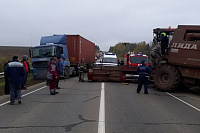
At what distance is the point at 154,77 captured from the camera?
13688 millimetres

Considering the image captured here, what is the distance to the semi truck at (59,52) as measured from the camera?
17.7 metres

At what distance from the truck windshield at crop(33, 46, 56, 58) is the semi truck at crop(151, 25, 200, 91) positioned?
8336mm

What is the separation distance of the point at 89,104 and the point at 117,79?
796 centimetres

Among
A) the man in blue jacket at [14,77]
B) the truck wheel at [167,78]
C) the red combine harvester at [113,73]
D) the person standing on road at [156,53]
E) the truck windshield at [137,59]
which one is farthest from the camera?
the truck windshield at [137,59]

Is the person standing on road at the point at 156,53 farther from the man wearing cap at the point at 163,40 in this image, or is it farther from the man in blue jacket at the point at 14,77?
the man in blue jacket at the point at 14,77

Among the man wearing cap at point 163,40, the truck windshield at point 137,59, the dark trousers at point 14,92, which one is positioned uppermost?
the man wearing cap at point 163,40

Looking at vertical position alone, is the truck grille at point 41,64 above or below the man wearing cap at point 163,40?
below

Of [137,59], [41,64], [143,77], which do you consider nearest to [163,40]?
[143,77]

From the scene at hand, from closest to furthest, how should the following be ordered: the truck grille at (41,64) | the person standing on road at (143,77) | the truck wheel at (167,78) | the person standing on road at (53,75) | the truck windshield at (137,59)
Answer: the person standing on road at (53,75) → the person standing on road at (143,77) → the truck wheel at (167,78) → the truck grille at (41,64) → the truck windshield at (137,59)

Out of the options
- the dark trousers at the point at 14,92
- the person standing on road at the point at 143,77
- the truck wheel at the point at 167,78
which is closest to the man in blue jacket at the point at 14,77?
the dark trousers at the point at 14,92

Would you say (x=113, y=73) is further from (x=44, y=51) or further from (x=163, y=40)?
(x=44, y=51)

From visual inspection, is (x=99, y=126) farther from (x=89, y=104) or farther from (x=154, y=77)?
(x=154, y=77)

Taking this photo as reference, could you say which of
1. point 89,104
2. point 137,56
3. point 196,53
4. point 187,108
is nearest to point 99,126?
point 89,104

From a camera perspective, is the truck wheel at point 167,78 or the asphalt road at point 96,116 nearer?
the asphalt road at point 96,116
